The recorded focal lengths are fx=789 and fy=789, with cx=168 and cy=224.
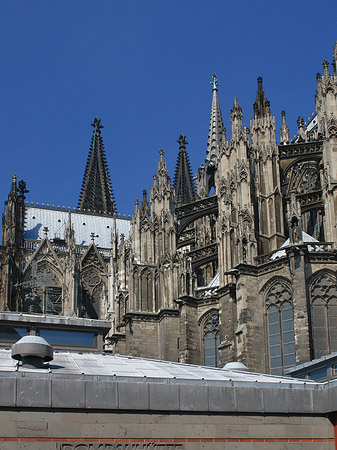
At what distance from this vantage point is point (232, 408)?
1934cm

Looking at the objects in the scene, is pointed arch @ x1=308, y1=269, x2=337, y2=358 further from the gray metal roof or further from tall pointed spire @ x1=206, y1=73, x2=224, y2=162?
tall pointed spire @ x1=206, y1=73, x2=224, y2=162

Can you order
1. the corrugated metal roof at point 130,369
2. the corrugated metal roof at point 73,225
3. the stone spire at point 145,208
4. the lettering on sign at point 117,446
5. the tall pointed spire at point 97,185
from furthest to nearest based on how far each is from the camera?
1. the tall pointed spire at point 97,185
2. the corrugated metal roof at point 73,225
3. the stone spire at point 145,208
4. the corrugated metal roof at point 130,369
5. the lettering on sign at point 117,446

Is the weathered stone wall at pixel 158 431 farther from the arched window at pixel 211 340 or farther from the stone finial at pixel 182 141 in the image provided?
the stone finial at pixel 182 141

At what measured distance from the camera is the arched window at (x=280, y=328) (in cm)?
3944

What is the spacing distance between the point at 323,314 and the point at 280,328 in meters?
2.49

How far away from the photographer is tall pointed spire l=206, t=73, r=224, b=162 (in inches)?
3197

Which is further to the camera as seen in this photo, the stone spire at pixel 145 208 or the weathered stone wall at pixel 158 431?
the stone spire at pixel 145 208

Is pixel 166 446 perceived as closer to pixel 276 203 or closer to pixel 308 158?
pixel 276 203

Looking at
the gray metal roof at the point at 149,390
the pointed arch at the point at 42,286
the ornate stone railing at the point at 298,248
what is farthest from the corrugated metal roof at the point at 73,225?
the gray metal roof at the point at 149,390

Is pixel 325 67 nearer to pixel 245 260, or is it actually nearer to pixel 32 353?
pixel 245 260

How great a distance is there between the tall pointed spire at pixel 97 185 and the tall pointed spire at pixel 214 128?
17.8 metres

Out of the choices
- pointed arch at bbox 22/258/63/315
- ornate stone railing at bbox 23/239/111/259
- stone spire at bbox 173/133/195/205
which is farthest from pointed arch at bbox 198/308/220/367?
stone spire at bbox 173/133/195/205

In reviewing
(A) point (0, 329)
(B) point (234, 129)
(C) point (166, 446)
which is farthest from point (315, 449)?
(B) point (234, 129)

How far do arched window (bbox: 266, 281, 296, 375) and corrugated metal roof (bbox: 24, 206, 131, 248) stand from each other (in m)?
41.0
